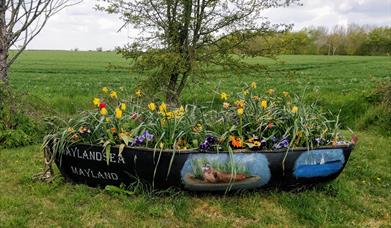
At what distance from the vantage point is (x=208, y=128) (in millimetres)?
4746

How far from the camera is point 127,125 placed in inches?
184

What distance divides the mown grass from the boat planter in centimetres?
15

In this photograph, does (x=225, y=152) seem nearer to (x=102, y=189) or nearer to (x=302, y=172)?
(x=302, y=172)

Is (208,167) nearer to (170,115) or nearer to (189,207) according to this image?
(189,207)

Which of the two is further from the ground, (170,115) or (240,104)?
(240,104)

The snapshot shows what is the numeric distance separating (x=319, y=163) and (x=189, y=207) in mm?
1370

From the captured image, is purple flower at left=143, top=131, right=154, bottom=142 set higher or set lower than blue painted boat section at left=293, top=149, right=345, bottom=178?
higher

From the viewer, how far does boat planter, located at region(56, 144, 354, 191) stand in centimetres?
425

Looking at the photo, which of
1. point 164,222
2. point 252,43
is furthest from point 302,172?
point 252,43

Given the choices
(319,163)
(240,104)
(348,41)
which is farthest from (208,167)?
(348,41)

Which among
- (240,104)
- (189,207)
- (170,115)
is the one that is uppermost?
(240,104)

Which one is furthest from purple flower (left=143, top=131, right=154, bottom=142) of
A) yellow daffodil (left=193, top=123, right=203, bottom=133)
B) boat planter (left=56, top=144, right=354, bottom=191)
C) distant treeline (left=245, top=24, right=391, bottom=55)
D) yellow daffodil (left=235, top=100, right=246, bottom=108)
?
distant treeline (left=245, top=24, right=391, bottom=55)

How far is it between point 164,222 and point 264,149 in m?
1.27

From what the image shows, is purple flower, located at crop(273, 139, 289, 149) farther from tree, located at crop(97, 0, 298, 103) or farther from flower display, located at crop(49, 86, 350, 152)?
tree, located at crop(97, 0, 298, 103)
